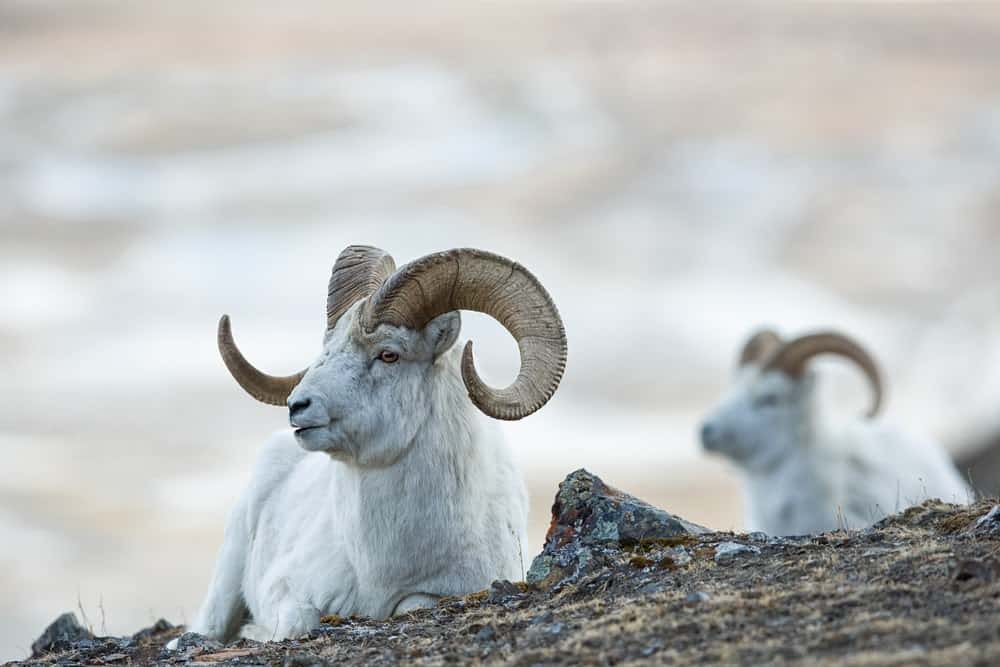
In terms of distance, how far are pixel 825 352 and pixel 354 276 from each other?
13.9 meters

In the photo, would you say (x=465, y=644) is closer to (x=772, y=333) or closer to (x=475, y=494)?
(x=475, y=494)

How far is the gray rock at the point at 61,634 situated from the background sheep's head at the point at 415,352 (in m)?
2.41

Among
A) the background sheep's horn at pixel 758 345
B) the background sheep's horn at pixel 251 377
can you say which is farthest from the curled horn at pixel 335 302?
the background sheep's horn at pixel 758 345

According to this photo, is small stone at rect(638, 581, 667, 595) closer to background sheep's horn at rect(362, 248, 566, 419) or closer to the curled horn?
background sheep's horn at rect(362, 248, 566, 419)

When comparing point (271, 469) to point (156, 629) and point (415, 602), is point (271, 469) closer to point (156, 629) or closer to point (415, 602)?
point (156, 629)

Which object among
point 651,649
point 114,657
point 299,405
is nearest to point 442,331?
point 299,405

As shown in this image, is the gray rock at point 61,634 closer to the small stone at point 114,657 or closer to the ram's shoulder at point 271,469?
the small stone at point 114,657

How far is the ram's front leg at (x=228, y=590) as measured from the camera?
12352mm

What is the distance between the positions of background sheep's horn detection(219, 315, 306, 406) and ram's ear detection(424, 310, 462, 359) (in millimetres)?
1379

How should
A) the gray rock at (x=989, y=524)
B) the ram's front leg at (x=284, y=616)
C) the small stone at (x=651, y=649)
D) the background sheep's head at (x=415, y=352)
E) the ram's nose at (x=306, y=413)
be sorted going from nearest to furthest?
1. the small stone at (x=651, y=649)
2. the gray rock at (x=989, y=524)
3. the ram's nose at (x=306, y=413)
4. the background sheep's head at (x=415, y=352)
5. the ram's front leg at (x=284, y=616)

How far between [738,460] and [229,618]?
13292 millimetres

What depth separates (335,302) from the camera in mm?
11047

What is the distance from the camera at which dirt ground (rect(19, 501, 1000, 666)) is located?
7.22 m

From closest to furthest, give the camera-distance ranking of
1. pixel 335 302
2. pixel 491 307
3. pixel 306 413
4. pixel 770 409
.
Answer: pixel 306 413 → pixel 491 307 → pixel 335 302 → pixel 770 409
